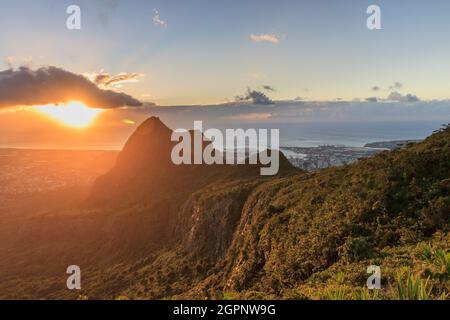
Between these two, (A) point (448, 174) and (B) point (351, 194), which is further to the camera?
(B) point (351, 194)

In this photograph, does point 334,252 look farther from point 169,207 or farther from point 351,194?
point 169,207

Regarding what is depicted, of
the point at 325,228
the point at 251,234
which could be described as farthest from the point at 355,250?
the point at 251,234

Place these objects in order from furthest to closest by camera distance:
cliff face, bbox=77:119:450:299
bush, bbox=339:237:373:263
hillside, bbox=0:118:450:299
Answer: cliff face, bbox=77:119:450:299 → bush, bbox=339:237:373:263 → hillside, bbox=0:118:450:299

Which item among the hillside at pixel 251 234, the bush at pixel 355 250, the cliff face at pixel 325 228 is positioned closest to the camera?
the hillside at pixel 251 234

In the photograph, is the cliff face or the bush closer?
the bush

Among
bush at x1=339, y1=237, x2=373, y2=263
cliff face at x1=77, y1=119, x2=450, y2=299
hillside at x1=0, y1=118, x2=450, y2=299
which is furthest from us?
cliff face at x1=77, y1=119, x2=450, y2=299

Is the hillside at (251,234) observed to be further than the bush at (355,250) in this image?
No

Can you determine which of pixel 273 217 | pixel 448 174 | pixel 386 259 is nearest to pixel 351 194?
pixel 448 174

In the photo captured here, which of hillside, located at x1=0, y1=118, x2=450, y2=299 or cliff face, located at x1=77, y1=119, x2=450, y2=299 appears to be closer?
hillside, located at x1=0, y1=118, x2=450, y2=299
